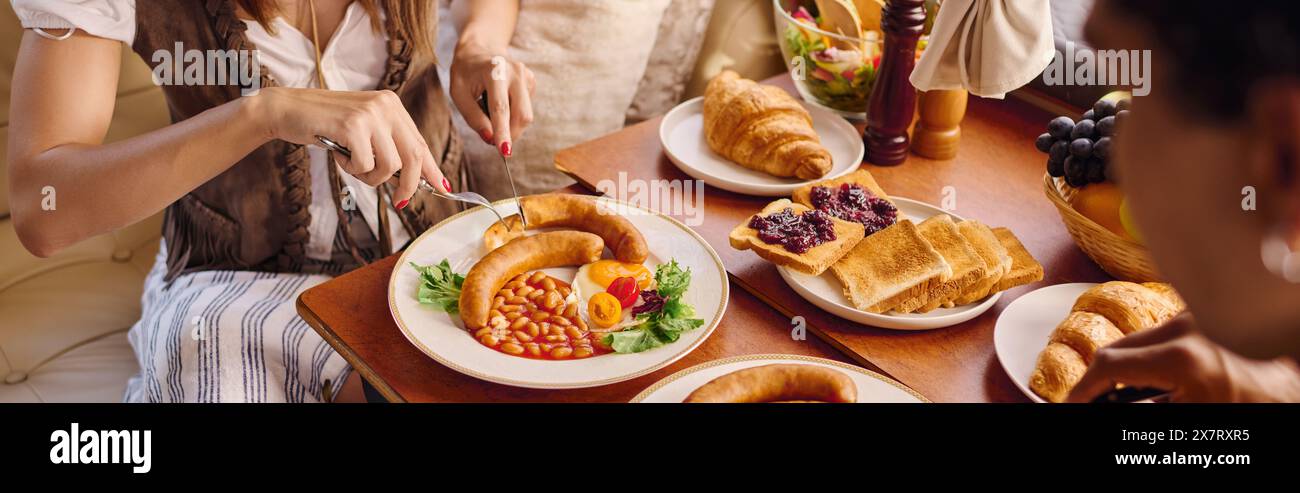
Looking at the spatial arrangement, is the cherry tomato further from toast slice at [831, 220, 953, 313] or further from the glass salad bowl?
the glass salad bowl

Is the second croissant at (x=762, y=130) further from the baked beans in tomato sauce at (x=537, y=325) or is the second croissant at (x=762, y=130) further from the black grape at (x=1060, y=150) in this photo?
the baked beans in tomato sauce at (x=537, y=325)

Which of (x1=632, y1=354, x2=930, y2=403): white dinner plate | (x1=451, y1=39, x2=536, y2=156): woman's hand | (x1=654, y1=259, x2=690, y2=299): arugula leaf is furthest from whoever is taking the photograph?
(x1=451, y1=39, x2=536, y2=156): woman's hand

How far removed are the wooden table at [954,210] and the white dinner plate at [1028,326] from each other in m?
0.03

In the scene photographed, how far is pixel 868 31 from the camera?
206 cm

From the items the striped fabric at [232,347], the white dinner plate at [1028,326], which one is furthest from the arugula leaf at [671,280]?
the striped fabric at [232,347]

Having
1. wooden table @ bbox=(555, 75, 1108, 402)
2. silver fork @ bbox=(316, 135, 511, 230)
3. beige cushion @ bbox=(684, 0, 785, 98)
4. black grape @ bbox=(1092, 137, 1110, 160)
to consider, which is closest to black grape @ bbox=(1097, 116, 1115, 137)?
black grape @ bbox=(1092, 137, 1110, 160)

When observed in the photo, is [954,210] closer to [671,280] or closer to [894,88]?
[894,88]

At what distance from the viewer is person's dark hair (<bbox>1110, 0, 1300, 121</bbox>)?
1.37 feet

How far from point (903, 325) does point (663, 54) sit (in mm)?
1505

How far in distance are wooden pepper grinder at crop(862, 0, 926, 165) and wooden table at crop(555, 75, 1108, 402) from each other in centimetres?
4

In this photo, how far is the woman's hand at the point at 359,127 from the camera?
1.32 metres

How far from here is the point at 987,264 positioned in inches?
54.2
